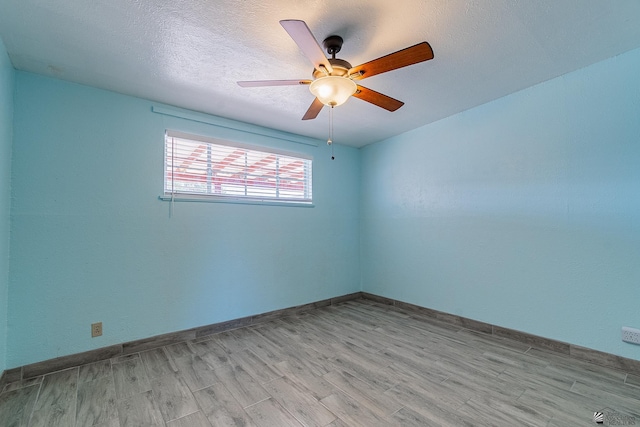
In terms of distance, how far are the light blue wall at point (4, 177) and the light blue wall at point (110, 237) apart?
59 mm

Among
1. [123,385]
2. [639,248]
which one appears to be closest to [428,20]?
[639,248]

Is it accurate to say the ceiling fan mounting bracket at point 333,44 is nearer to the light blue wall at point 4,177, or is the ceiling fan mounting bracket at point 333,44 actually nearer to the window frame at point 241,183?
the window frame at point 241,183

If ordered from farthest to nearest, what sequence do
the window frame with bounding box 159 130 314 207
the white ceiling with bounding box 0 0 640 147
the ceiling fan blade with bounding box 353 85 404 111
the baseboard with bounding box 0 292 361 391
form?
the window frame with bounding box 159 130 314 207 → the baseboard with bounding box 0 292 361 391 → the ceiling fan blade with bounding box 353 85 404 111 → the white ceiling with bounding box 0 0 640 147

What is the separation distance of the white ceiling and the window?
0.54 meters

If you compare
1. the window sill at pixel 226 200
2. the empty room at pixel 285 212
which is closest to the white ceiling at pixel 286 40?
the empty room at pixel 285 212

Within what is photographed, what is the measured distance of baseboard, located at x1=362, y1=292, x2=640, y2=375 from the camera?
2061 millimetres

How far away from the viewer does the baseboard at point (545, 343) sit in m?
2.06

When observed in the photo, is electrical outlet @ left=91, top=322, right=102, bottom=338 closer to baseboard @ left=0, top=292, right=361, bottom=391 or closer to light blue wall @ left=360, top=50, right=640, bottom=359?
baseboard @ left=0, top=292, right=361, bottom=391

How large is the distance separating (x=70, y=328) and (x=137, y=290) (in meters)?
0.51

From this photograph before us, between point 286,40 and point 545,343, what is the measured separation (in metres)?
3.31

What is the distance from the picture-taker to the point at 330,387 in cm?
192

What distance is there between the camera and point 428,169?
3.48m

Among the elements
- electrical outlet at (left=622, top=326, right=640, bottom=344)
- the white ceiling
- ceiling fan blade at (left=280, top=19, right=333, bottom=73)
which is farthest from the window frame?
electrical outlet at (left=622, top=326, right=640, bottom=344)

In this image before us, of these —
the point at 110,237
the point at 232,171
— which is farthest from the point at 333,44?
the point at 110,237
